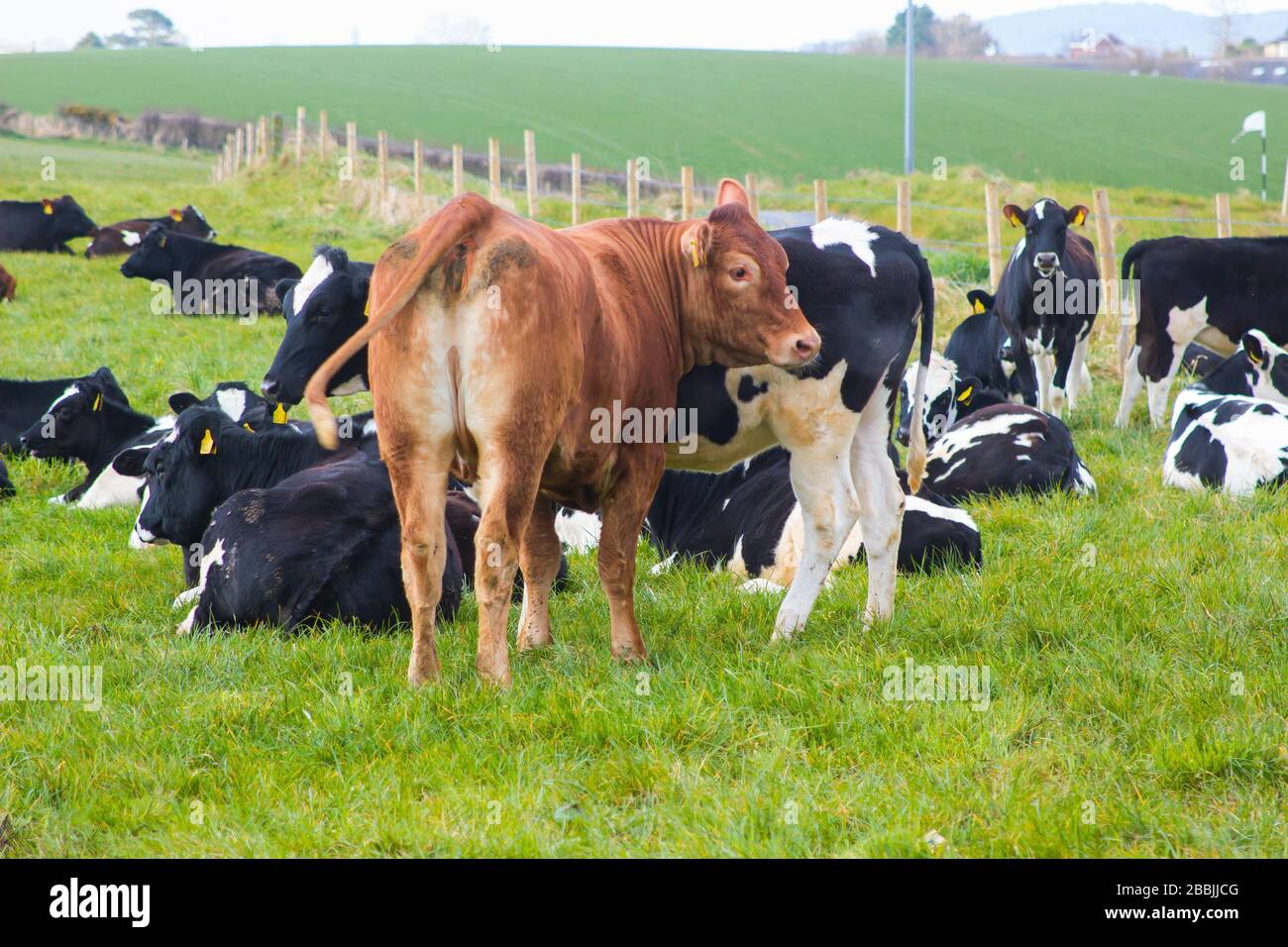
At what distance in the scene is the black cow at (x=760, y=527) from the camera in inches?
264

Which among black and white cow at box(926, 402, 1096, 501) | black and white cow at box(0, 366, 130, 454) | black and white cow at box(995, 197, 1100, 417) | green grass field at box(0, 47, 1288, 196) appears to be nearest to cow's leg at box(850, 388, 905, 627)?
black and white cow at box(926, 402, 1096, 501)

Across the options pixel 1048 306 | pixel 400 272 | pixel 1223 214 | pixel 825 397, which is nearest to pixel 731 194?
pixel 825 397

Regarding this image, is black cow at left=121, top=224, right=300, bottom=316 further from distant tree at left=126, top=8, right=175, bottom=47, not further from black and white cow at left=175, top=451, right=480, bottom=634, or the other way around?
distant tree at left=126, top=8, right=175, bottom=47

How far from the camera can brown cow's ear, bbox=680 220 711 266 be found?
5.34 meters

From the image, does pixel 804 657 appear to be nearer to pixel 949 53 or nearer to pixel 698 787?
pixel 698 787

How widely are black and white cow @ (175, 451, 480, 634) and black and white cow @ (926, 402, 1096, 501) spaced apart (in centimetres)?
379

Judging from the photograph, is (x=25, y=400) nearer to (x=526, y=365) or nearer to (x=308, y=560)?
(x=308, y=560)

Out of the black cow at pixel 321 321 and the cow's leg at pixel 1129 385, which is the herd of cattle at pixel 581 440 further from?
the cow's leg at pixel 1129 385

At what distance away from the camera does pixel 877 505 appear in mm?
5973

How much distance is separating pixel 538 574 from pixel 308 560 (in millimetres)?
1141

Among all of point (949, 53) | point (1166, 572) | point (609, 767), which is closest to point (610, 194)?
point (1166, 572)

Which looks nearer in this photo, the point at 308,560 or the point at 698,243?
the point at 698,243

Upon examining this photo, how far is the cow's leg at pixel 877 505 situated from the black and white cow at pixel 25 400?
6581mm
